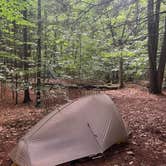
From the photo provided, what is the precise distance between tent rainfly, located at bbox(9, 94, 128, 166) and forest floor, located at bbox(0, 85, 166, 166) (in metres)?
0.24

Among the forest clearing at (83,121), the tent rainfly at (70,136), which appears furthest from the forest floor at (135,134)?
the tent rainfly at (70,136)

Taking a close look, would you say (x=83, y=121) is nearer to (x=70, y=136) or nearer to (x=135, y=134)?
(x=70, y=136)

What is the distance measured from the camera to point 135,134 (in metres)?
6.07

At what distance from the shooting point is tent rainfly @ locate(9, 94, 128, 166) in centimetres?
446

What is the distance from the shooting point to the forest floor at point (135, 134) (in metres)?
4.69

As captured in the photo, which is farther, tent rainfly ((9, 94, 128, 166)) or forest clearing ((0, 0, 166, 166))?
forest clearing ((0, 0, 166, 166))

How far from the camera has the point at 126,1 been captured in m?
7.21

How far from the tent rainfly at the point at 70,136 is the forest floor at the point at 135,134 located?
24 centimetres

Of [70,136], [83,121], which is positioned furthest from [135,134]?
[70,136]

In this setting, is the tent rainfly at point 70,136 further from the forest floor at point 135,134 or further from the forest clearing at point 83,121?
the forest floor at point 135,134

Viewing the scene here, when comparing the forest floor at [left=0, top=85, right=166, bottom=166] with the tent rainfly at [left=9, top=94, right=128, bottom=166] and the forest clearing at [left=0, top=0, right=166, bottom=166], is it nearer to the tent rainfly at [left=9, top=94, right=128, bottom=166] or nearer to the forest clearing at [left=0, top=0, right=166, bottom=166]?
the forest clearing at [left=0, top=0, right=166, bottom=166]

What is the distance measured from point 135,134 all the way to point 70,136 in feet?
6.66

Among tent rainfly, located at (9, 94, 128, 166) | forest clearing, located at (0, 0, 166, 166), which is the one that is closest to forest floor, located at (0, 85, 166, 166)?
forest clearing, located at (0, 0, 166, 166)

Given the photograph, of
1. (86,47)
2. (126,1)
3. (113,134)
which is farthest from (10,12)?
(113,134)
